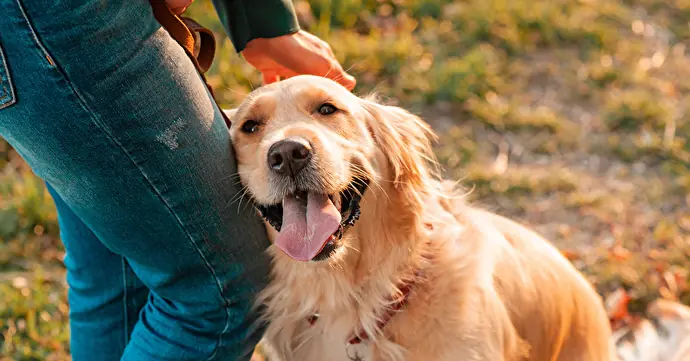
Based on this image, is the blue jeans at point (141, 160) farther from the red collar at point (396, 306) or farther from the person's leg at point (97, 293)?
the red collar at point (396, 306)

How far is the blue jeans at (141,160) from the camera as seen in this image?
4.44 ft

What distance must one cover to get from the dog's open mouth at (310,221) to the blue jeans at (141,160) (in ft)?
0.24

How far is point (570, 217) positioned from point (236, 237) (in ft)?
7.82

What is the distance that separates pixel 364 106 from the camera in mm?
2182

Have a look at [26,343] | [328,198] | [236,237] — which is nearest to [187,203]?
[236,237]

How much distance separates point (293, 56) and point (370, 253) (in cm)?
62

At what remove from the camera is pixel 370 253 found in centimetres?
209

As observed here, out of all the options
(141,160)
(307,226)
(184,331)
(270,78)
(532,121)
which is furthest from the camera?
(532,121)

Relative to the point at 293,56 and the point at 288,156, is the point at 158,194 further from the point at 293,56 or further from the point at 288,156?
the point at 293,56

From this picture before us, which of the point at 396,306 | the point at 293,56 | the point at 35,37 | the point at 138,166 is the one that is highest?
the point at 35,37

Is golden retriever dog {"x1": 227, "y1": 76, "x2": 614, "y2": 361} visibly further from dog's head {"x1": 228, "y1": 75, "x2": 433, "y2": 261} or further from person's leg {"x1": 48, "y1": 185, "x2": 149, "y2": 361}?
person's leg {"x1": 48, "y1": 185, "x2": 149, "y2": 361}

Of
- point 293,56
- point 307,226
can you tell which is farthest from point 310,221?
point 293,56

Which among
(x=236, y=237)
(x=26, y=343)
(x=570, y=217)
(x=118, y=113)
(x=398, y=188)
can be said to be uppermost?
(x=118, y=113)

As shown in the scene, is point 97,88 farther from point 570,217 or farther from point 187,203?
point 570,217
